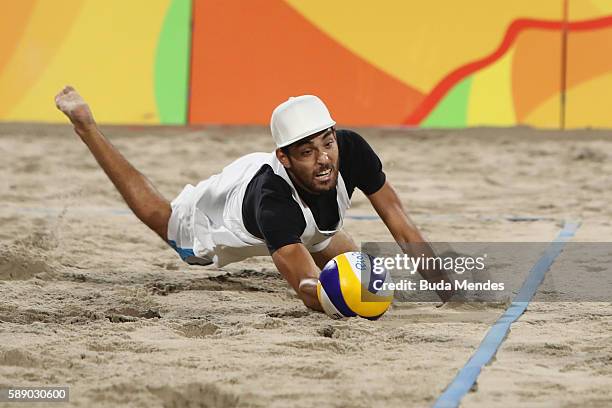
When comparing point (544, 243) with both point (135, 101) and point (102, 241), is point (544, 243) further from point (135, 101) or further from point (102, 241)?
point (135, 101)

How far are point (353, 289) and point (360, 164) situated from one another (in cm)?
87

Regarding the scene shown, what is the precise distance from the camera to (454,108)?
1033 cm

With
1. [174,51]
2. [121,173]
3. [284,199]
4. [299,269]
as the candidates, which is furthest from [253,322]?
[174,51]

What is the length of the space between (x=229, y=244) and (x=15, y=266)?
1.02 meters

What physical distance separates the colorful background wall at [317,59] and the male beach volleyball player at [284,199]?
4.87 meters

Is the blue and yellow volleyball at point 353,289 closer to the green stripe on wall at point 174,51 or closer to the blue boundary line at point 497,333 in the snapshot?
→ the blue boundary line at point 497,333

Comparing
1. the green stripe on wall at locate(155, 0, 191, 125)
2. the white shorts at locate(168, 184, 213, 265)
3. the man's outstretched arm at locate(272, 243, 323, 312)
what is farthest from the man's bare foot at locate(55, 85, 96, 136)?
the green stripe on wall at locate(155, 0, 191, 125)

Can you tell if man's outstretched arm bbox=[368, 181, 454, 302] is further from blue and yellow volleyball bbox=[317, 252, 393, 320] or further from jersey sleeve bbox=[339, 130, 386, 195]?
blue and yellow volleyball bbox=[317, 252, 393, 320]

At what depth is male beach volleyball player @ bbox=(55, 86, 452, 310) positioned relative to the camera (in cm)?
447

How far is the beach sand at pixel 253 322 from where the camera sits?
11.2 feet

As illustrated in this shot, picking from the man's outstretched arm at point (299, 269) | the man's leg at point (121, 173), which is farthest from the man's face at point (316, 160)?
the man's leg at point (121, 173)

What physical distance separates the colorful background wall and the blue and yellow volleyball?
20.2ft

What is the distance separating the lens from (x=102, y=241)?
6.34m

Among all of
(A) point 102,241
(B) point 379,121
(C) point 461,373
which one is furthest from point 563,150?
(C) point 461,373
